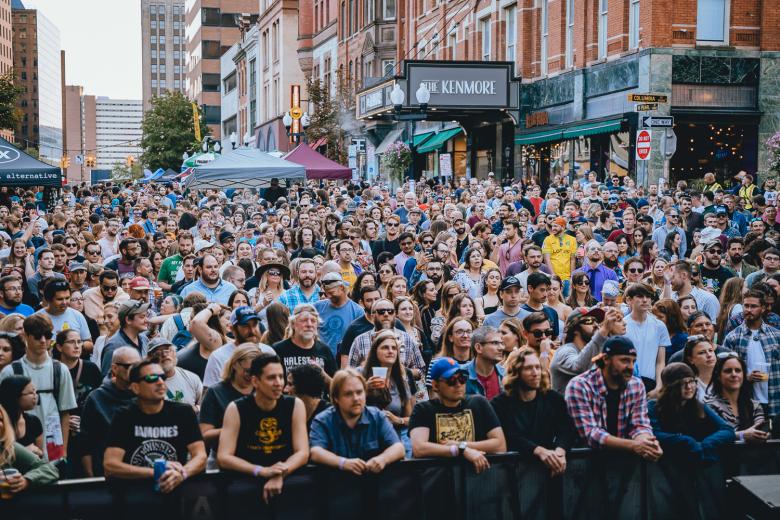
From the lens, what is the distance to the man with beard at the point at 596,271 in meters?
12.0

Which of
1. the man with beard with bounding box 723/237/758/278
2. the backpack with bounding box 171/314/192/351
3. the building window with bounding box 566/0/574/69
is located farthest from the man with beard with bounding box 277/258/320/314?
the building window with bounding box 566/0/574/69

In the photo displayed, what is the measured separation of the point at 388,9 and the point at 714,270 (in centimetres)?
3859

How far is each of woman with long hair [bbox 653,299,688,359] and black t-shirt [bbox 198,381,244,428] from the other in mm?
4299

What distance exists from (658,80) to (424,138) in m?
17.9

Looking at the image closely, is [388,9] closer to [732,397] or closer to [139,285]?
[139,285]

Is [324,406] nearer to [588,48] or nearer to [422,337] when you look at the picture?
[422,337]

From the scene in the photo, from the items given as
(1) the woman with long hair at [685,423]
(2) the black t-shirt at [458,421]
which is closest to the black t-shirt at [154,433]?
(2) the black t-shirt at [458,421]

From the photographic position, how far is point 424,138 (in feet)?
138

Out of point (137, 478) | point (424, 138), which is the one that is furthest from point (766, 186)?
point (424, 138)

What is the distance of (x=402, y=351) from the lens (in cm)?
833

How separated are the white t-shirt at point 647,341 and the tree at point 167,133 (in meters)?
82.3

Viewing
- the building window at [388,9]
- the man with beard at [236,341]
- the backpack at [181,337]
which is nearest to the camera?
the man with beard at [236,341]

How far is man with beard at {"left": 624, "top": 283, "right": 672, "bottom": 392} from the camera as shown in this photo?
28.8 feet

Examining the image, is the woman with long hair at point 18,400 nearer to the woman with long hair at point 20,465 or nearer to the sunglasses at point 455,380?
the woman with long hair at point 20,465
